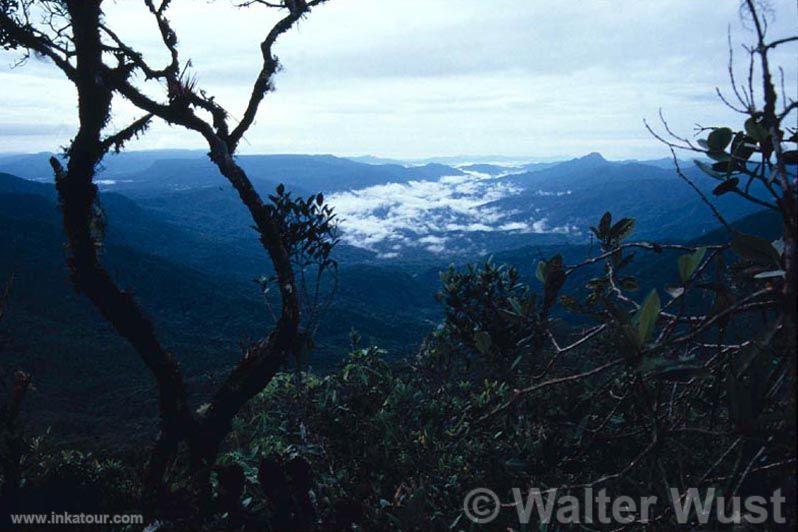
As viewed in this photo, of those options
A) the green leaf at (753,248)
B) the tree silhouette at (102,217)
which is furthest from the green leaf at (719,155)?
the tree silhouette at (102,217)

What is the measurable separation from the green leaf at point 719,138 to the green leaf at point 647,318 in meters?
1.13

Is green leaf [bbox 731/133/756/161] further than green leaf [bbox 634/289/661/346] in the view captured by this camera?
Yes

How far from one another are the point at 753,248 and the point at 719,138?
2.68 ft

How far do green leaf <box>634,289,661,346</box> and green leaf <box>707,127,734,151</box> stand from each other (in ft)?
3.72

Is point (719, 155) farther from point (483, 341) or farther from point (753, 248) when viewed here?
point (483, 341)

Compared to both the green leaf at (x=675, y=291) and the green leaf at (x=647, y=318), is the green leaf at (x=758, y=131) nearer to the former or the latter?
the green leaf at (x=675, y=291)

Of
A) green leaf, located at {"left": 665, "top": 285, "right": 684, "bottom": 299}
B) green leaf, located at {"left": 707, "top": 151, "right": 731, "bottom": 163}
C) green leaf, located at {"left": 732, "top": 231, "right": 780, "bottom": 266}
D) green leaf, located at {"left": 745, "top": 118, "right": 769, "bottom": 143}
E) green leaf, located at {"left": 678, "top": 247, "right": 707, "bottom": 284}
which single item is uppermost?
green leaf, located at {"left": 745, "top": 118, "right": 769, "bottom": 143}

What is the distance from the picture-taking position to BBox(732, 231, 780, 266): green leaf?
4.12 ft

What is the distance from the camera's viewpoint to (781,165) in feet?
3.32

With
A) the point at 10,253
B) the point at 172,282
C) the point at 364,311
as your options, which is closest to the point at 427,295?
the point at 364,311

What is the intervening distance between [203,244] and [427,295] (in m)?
93.8

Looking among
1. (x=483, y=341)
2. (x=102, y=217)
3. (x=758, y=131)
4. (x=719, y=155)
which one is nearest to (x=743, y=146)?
(x=719, y=155)

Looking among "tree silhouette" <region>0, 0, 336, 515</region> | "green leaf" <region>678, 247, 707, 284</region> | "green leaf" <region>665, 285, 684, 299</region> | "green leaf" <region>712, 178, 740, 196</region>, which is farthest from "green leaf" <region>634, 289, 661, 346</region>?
"tree silhouette" <region>0, 0, 336, 515</region>

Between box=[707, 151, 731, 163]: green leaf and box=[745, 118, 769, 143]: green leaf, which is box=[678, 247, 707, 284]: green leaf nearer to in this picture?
box=[745, 118, 769, 143]: green leaf
